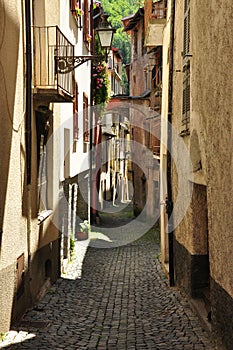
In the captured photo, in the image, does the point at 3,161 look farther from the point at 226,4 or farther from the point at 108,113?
the point at 108,113

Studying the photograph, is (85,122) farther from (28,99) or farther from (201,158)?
(201,158)

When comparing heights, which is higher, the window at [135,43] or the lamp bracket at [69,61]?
the window at [135,43]

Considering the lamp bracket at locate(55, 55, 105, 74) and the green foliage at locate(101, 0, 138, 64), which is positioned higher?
the green foliage at locate(101, 0, 138, 64)

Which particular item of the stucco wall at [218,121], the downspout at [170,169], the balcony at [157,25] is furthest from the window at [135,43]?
the stucco wall at [218,121]

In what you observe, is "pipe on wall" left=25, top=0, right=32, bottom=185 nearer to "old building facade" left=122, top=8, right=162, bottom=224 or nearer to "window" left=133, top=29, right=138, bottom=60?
"old building facade" left=122, top=8, right=162, bottom=224

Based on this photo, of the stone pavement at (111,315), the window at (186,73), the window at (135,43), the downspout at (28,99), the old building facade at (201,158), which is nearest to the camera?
the old building facade at (201,158)

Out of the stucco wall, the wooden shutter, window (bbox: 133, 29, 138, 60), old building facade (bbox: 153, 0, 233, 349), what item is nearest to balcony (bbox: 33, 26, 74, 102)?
old building facade (bbox: 153, 0, 233, 349)

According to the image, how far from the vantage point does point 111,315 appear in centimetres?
1020

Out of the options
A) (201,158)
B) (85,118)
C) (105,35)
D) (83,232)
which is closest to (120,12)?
(85,118)

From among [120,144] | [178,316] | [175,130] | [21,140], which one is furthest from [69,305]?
[120,144]

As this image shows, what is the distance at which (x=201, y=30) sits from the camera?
8539 mm

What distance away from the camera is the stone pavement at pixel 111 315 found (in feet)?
27.0

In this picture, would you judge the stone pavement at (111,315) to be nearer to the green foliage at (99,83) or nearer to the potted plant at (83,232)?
the potted plant at (83,232)

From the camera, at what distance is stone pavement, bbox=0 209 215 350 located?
324 inches
